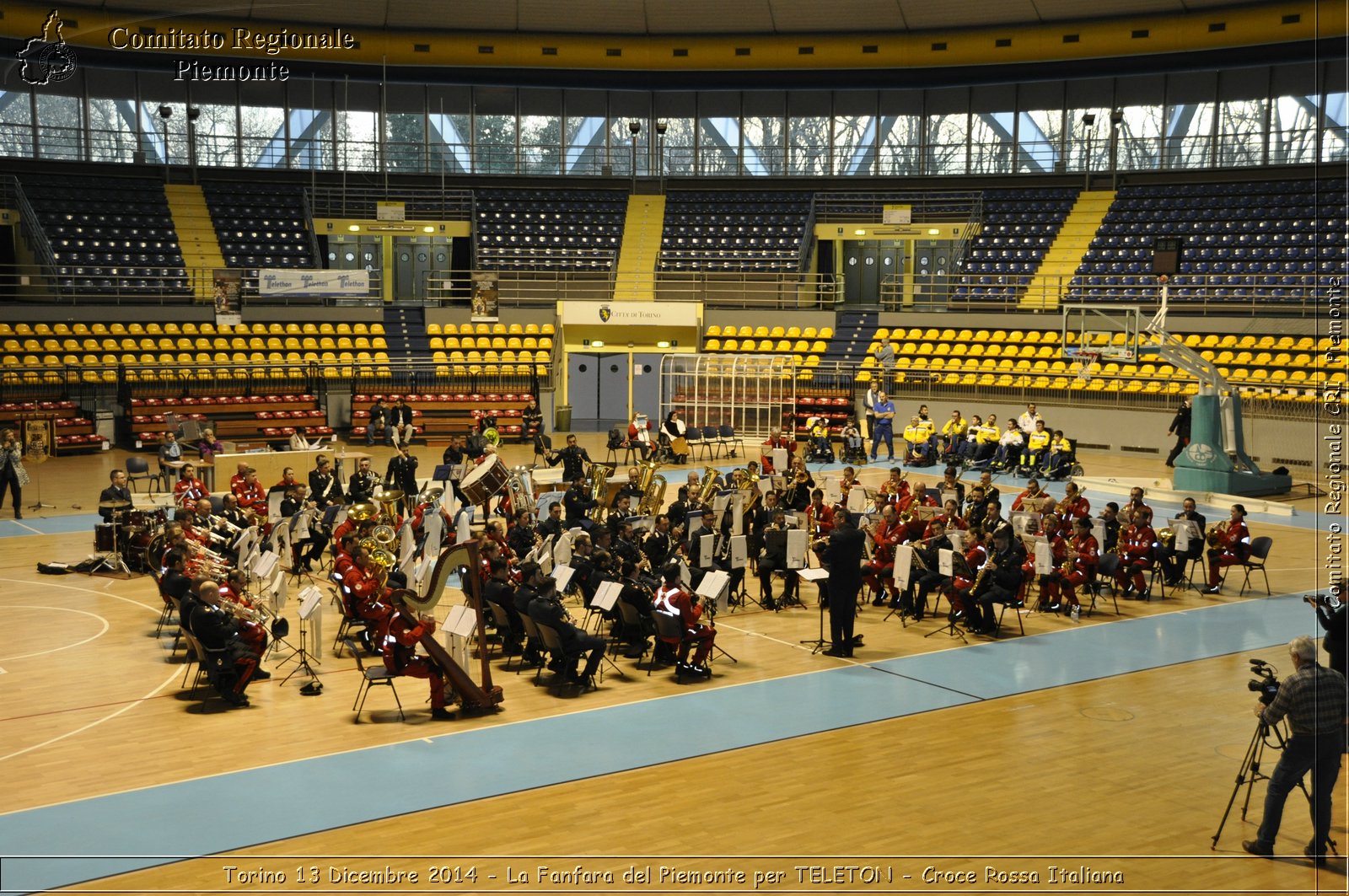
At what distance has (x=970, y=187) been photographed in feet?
146

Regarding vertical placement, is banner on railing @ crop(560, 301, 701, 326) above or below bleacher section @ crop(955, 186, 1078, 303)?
below

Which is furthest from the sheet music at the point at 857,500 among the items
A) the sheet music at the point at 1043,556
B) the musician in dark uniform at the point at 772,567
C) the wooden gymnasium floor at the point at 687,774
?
the wooden gymnasium floor at the point at 687,774

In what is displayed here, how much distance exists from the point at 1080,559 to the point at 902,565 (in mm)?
3046

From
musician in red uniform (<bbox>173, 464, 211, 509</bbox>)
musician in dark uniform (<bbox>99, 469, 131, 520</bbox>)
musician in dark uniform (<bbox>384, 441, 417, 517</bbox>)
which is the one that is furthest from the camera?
musician in dark uniform (<bbox>384, 441, 417, 517</bbox>)

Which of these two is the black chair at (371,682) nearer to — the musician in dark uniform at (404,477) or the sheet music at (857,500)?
the sheet music at (857,500)

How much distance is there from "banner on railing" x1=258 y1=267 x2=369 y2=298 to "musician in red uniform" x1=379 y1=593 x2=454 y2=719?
2754 cm

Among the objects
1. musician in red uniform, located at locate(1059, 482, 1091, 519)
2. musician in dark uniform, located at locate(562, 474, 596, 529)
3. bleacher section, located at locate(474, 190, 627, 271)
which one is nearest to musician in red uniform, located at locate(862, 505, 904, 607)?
musician in red uniform, located at locate(1059, 482, 1091, 519)

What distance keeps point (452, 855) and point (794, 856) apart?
9.13 ft

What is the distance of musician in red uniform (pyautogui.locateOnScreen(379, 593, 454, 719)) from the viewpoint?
1314cm

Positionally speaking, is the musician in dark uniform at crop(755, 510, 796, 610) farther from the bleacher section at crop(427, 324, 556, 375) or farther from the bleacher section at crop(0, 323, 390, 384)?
the bleacher section at crop(0, 323, 390, 384)

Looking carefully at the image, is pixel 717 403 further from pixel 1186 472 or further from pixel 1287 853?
pixel 1287 853

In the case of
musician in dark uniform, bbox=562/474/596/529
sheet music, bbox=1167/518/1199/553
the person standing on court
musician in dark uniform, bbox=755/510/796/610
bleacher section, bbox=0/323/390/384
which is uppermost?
bleacher section, bbox=0/323/390/384

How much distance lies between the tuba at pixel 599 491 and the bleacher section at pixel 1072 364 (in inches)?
636

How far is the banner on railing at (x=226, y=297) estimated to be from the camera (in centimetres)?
3653
